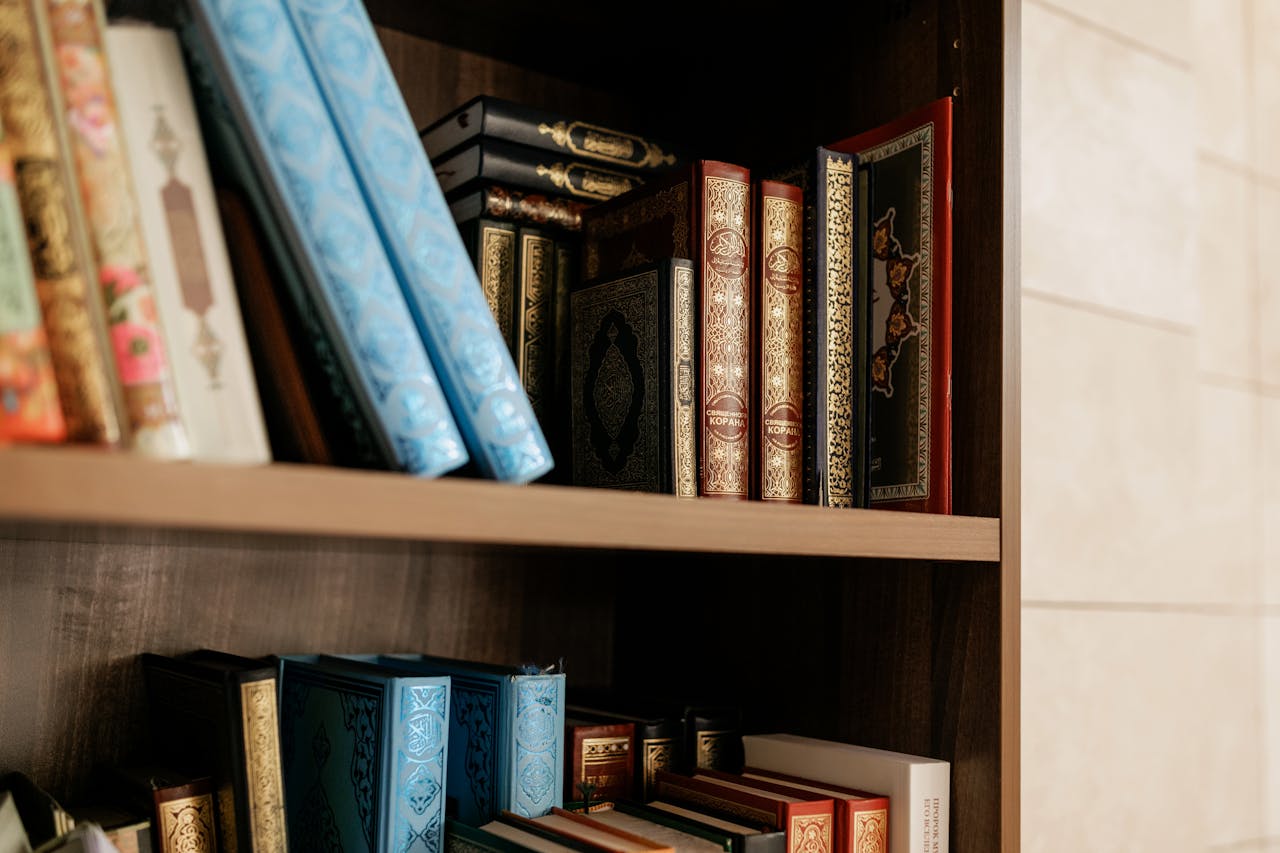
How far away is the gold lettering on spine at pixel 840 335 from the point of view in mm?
785

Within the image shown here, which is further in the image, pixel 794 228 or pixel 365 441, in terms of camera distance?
pixel 794 228

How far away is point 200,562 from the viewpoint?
878 mm

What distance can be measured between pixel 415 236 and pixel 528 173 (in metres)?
0.31

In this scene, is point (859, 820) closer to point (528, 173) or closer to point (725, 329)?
point (725, 329)

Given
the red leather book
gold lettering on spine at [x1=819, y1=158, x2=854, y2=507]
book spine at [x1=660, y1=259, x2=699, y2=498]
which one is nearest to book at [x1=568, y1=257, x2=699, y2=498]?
book spine at [x1=660, y1=259, x2=699, y2=498]

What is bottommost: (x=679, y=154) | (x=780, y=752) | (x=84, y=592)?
(x=780, y=752)

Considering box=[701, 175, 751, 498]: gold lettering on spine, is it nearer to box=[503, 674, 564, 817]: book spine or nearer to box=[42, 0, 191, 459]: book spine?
box=[503, 674, 564, 817]: book spine

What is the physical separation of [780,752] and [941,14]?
56 cm

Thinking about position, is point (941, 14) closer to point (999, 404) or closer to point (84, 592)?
point (999, 404)

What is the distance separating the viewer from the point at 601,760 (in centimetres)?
85

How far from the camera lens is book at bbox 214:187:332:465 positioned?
1.93ft

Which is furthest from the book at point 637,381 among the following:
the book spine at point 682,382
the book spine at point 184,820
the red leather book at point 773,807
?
the book spine at point 184,820
